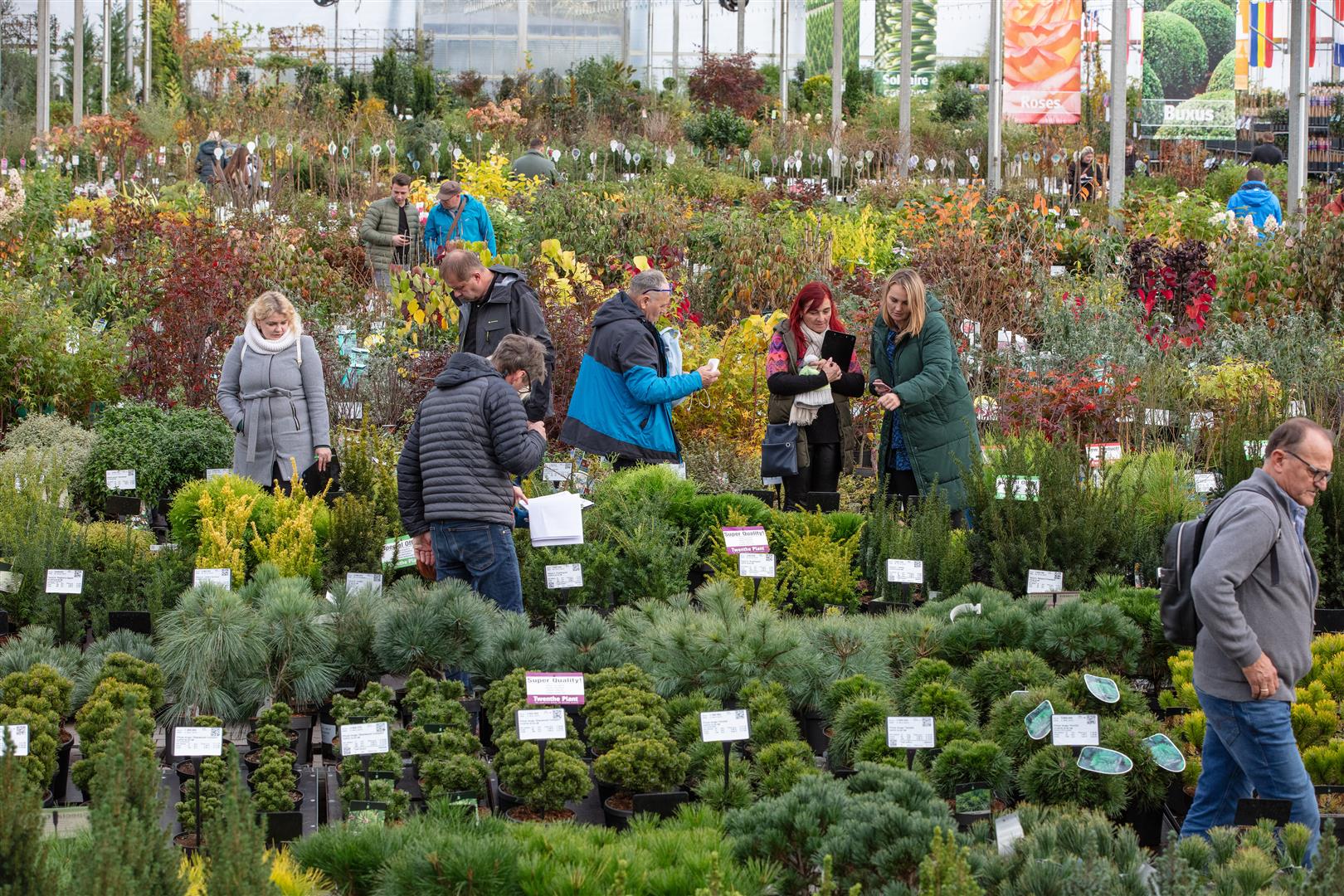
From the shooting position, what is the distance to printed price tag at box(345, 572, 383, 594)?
17.7 feet

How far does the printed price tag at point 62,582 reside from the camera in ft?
17.4

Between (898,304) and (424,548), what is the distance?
Answer: 2.23 meters

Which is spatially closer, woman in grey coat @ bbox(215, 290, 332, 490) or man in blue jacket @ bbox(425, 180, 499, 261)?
woman in grey coat @ bbox(215, 290, 332, 490)

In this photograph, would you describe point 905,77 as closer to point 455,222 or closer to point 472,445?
point 455,222

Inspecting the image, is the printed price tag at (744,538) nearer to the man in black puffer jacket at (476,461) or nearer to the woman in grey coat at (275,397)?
the man in black puffer jacket at (476,461)

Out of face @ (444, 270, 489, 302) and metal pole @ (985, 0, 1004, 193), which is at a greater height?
metal pole @ (985, 0, 1004, 193)

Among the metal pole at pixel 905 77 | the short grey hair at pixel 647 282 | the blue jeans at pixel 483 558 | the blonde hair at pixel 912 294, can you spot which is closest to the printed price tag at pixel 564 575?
the blue jeans at pixel 483 558

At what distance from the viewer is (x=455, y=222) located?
32.6 ft

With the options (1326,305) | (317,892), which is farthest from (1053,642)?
(1326,305)

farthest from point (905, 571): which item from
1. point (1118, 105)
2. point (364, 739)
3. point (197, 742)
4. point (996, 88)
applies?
point (996, 88)

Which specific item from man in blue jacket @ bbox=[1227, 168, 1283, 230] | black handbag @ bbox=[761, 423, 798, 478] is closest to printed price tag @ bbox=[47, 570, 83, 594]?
black handbag @ bbox=[761, 423, 798, 478]

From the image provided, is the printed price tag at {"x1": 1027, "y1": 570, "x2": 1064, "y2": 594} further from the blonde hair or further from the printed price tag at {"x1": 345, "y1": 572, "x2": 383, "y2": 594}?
the printed price tag at {"x1": 345, "y1": 572, "x2": 383, "y2": 594}

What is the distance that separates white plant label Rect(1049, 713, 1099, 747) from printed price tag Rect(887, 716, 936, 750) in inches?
13.9

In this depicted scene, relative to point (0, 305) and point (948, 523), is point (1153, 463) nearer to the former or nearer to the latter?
point (948, 523)
